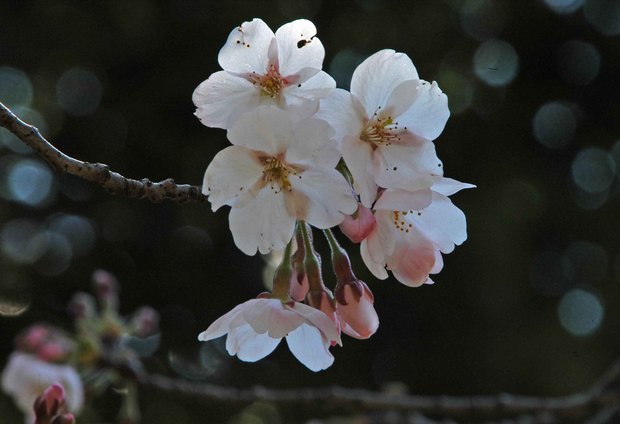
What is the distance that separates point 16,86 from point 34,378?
5.72ft

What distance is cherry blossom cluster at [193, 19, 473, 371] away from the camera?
3.05 feet

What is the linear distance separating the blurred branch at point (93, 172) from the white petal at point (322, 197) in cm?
15

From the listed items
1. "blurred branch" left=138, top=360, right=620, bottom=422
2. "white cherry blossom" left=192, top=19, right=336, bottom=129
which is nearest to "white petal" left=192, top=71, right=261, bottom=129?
"white cherry blossom" left=192, top=19, right=336, bottom=129

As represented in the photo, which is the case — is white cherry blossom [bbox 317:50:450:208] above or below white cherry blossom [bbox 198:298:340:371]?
above

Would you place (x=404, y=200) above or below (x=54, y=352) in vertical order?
below

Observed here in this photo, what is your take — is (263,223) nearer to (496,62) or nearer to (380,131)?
(380,131)

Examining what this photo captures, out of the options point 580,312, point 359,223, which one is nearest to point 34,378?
point 359,223

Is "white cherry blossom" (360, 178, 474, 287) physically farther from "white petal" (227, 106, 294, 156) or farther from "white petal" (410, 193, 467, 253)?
"white petal" (227, 106, 294, 156)

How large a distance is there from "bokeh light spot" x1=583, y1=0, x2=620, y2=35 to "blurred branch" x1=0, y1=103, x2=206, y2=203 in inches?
134

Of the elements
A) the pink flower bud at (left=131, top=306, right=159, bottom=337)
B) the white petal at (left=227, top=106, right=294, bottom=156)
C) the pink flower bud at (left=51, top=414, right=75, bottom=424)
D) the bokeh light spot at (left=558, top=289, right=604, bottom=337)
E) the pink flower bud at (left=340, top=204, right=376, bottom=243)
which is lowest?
the pink flower bud at (left=51, top=414, right=75, bottom=424)

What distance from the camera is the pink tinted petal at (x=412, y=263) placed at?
982 millimetres

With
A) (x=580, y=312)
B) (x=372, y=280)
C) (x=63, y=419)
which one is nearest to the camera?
(x=63, y=419)

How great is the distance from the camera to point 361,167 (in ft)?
3.08

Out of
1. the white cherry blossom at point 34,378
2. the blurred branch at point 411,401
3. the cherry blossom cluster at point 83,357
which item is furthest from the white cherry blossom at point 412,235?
the white cherry blossom at point 34,378
